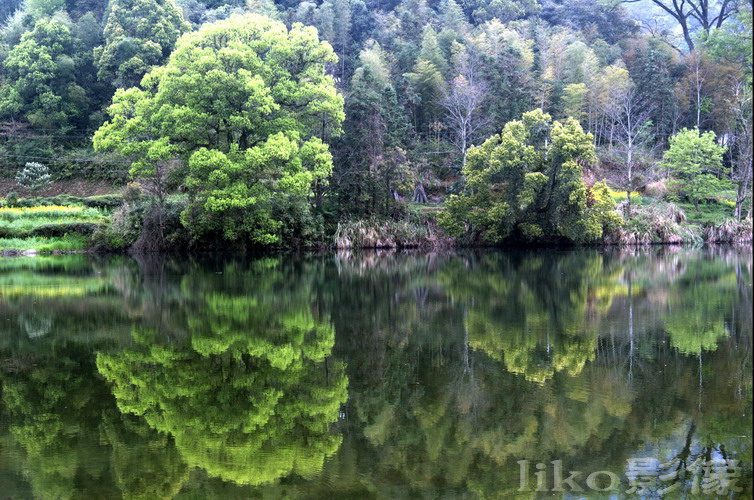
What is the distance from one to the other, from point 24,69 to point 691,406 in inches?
1889

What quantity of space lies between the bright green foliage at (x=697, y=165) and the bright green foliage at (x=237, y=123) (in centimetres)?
1955

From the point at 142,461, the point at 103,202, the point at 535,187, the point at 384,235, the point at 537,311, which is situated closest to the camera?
the point at 142,461

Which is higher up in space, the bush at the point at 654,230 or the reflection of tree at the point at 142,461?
the bush at the point at 654,230

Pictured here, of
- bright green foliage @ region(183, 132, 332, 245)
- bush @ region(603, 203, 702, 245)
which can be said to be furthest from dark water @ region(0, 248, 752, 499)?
bush @ region(603, 203, 702, 245)

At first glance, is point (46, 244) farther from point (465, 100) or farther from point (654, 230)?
point (654, 230)

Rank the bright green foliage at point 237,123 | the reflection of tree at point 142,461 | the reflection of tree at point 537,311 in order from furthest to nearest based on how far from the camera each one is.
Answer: the bright green foliage at point 237,123 → the reflection of tree at point 537,311 → the reflection of tree at point 142,461

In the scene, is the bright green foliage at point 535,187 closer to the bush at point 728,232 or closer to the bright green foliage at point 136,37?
the bush at point 728,232

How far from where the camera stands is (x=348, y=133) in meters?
32.0

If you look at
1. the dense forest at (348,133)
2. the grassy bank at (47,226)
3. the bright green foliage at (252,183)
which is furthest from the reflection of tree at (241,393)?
the grassy bank at (47,226)

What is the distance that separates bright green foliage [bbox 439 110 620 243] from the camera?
28062mm

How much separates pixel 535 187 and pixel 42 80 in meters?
34.6

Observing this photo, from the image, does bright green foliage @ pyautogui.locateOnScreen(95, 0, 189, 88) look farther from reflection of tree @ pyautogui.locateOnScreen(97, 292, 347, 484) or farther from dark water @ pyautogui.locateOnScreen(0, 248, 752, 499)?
reflection of tree @ pyautogui.locateOnScreen(97, 292, 347, 484)

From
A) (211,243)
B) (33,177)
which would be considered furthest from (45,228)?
(33,177)

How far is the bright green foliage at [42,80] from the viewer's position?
140 ft
